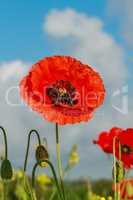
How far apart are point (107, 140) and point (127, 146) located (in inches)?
4.7

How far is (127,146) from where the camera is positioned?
3.38m

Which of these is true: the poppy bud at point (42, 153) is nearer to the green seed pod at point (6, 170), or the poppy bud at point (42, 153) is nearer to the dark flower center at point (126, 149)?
the green seed pod at point (6, 170)

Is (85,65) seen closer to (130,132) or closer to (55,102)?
(55,102)

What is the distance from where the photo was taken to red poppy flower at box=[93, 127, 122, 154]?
11.0ft

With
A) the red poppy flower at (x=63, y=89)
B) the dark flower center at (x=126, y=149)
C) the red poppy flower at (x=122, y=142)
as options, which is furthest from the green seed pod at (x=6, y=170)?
the dark flower center at (x=126, y=149)

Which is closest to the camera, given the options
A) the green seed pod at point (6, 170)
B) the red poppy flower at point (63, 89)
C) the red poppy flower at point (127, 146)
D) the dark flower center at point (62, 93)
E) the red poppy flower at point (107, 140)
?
the red poppy flower at point (63, 89)

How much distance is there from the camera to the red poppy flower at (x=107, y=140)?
3.34 meters

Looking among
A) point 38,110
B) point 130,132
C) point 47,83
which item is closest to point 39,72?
point 47,83

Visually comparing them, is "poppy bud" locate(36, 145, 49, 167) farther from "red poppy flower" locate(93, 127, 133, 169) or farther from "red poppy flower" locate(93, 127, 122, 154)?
"red poppy flower" locate(93, 127, 122, 154)

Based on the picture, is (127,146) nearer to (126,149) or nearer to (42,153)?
(126,149)

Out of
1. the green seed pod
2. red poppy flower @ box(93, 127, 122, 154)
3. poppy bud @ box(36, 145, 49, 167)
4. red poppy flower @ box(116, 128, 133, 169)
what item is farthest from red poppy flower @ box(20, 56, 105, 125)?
red poppy flower @ box(93, 127, 122, 154)

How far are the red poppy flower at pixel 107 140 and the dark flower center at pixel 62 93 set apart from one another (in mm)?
758

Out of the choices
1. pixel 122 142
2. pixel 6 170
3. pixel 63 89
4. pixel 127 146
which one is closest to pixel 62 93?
pixel 63 89

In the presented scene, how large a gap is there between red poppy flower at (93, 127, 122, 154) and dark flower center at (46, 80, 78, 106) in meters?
0.76
